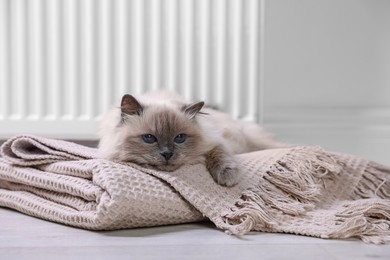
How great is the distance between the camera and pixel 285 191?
1.70m

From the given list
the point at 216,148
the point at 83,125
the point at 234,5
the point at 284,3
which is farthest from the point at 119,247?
the point at 284,3

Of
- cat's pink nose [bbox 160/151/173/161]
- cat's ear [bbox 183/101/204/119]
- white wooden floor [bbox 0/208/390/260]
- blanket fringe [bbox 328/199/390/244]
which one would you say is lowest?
white wooden floor [bbox 0/208/390/260]

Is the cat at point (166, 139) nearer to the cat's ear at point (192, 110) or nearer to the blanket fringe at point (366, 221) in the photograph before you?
the cat's ear at point (192, 110)

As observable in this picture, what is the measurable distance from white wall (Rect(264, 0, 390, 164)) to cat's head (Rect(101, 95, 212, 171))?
41.9 inches

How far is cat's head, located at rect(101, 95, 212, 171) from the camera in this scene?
164cm

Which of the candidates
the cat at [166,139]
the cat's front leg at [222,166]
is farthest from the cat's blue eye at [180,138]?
the cat's front leg at [222,166]

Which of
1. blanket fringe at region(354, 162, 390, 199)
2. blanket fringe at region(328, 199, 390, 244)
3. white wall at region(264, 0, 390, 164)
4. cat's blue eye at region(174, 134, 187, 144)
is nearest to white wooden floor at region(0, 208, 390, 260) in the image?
blanket fringe at region(328, 199, 390, 244)

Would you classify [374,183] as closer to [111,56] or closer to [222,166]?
[222,166]

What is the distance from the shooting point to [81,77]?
2.58 m

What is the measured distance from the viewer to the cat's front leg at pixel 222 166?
1.65 metres

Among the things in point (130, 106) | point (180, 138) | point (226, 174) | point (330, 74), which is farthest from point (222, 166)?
point (330, 74)

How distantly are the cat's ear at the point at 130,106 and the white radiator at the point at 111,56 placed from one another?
89 cm

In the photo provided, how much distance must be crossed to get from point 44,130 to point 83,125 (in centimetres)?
17

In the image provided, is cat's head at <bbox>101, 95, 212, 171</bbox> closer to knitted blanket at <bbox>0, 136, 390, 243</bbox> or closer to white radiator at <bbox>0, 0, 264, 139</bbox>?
knitted blanket at <bbox>0, 136, 390, 243</bbox>
